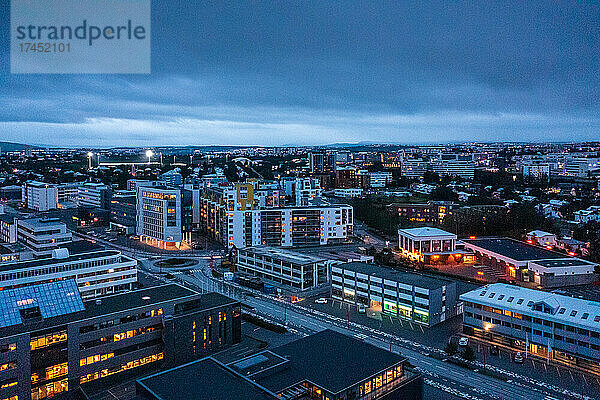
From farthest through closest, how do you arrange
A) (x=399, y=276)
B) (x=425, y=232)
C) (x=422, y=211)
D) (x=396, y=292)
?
(x=422, y=211) < (x=425, y=232) < (x=399, y=276) < (x=396, y=292)

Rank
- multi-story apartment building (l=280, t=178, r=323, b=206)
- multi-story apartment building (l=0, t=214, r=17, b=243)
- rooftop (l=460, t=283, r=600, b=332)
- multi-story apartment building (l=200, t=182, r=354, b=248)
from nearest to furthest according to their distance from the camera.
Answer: rooftop (l=460, t=283, r=600, b=332) < multi-story apartment building (l=0, t=214, r=17, b=243) < multi-story apartment building (l=200, t=182, r=354, b=248) < multi-story apartment building (l=280, t=178, r=323, b=206)

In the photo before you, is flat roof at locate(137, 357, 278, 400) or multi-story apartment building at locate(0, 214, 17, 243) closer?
flat roof at locate(137, 357, 278, 400)

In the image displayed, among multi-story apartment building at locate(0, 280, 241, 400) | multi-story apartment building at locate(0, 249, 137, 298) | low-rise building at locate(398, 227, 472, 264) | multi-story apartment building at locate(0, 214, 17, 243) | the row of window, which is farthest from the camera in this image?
multi-story apartment building at locate(0, 214, 17, 243)

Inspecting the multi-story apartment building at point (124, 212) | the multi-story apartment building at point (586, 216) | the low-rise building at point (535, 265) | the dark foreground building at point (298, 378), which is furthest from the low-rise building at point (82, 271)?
the multi-story apartment building at point (586, 216)

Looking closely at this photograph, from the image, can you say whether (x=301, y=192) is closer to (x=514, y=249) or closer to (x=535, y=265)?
(x=514, y=249)

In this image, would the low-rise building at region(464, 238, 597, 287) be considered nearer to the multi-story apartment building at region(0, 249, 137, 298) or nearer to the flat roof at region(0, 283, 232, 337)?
the flat roof at region(0, 283, 232, 337)

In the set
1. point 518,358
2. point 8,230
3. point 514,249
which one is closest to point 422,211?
point 514,249

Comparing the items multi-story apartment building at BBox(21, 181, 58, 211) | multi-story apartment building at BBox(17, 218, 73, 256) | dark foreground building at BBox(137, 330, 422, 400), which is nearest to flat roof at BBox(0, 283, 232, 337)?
dark foreground building at BBox(137, 330, 422, 400)
